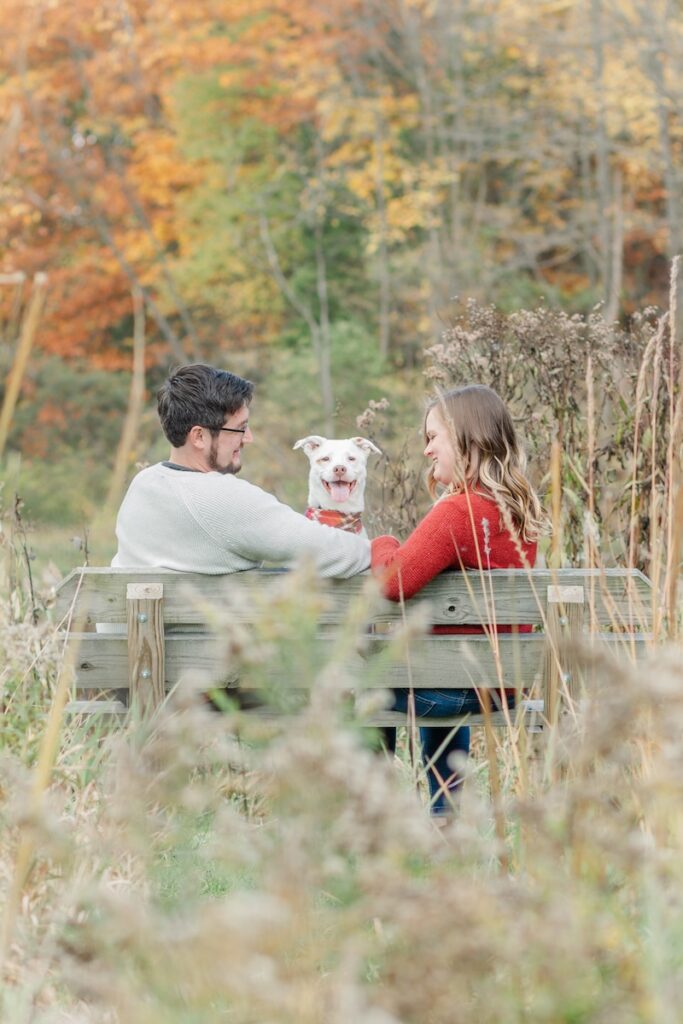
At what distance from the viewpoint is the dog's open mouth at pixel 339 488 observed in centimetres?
509

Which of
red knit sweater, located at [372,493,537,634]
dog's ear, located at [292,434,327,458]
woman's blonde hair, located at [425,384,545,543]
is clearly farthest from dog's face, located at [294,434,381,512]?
red knit sweater, located at [372,493,537,634]

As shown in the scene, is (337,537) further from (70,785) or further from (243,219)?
(243,219)

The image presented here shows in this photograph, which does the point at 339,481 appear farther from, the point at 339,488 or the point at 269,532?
the point at 269,532

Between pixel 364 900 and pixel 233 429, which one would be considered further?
pixel 233 429

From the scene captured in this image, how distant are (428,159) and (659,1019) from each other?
17.5 m

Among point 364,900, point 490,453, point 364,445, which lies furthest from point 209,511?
point 364,900

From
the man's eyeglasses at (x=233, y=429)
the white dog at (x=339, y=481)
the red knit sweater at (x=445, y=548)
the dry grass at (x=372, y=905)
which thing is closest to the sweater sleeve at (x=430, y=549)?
the red knit sweater at (x=445, y=548)

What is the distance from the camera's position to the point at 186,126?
19.2m

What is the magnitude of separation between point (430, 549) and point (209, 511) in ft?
2.33

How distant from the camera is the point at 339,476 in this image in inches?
200

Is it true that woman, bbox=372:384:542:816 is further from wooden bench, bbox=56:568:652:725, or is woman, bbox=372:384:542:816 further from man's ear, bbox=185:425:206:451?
man's ear, bbox=185:425:206:451

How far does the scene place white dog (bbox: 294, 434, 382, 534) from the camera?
506cm

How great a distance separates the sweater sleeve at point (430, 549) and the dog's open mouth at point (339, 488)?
1.42 m

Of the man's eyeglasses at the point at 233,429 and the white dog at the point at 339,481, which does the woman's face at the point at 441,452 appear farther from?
the white dog at the point at 339,481
